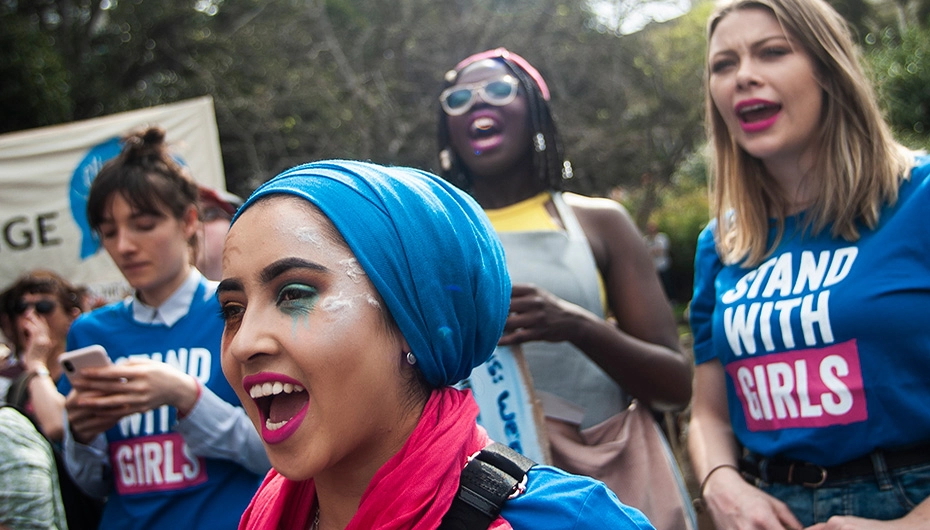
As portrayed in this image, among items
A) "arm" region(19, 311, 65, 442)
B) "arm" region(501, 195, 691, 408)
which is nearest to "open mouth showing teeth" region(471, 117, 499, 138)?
"arm" region(501, 195, 691, 408)

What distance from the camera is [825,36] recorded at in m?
1.99

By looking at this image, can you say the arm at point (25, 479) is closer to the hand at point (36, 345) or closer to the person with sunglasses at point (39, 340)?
the person with sunglasses at point (39, 340)

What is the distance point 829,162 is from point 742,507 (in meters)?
0.86

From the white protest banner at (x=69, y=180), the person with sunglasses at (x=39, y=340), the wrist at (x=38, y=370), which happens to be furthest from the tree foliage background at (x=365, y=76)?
the wrist at (x=38, y=370)

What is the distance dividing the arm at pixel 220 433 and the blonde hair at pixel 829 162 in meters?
1.38

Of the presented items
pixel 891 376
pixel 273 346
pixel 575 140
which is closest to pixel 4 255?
pixel 273 346

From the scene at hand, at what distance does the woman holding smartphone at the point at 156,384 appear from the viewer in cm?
210

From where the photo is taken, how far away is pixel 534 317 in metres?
2.02

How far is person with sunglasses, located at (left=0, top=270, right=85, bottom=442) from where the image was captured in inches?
113

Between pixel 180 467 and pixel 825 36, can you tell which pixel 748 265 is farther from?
pixel 180 467

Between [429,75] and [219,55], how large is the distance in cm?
507

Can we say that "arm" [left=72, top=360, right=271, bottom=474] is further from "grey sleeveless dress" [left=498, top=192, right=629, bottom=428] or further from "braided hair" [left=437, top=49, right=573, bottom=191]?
"braided hair" [left=437, top=49, right=573, bottom=191]

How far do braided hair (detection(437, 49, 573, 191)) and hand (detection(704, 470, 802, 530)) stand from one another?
1072mm

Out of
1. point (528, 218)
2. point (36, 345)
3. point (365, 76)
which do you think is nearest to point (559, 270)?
point (528, 218)
